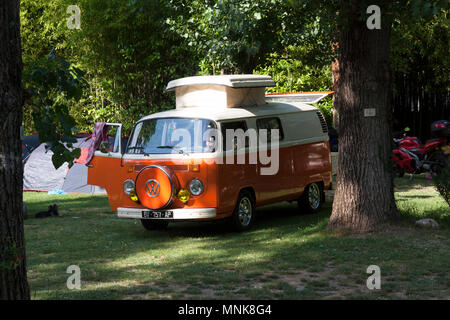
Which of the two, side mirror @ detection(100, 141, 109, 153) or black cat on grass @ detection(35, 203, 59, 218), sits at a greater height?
side mirror @ detection(100, 141, 109, 153)

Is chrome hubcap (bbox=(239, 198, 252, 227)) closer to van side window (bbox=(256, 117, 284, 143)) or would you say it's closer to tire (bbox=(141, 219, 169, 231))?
van side window (bbox=(256, 117, 284, 143))

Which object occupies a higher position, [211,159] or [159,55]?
[159,55]

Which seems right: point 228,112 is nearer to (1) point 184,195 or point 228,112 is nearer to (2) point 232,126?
(2) point 232,126

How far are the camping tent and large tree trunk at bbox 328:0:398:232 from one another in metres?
9.79

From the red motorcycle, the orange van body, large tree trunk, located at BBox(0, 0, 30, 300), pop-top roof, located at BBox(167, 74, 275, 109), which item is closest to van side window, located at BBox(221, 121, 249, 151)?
the orange van body

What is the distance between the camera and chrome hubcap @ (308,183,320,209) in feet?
43.7

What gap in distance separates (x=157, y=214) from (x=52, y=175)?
371 inches

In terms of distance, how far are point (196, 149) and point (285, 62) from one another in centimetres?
1055

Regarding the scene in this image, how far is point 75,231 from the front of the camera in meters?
11.9

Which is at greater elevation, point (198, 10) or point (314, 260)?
point (198, 10)

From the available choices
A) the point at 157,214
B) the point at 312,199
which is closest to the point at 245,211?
the point at 157,214

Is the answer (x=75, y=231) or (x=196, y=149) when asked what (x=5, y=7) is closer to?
(x=196, y=149)

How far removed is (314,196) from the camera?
13477 millimetres

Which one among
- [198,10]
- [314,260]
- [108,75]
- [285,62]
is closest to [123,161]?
[314,260]
